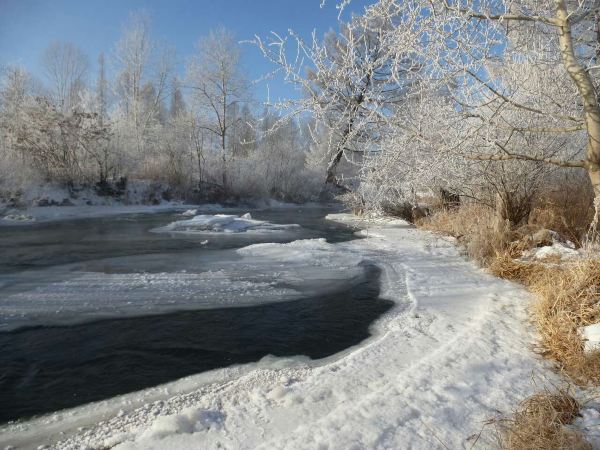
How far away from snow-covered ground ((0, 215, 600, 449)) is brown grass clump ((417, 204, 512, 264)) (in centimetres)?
275

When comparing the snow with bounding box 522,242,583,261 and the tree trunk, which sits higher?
the tree trunk

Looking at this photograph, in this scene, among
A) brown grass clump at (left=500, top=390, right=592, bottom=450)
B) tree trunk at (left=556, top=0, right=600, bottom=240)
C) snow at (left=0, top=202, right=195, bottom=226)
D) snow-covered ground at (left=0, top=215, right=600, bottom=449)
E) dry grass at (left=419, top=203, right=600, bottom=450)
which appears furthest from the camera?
snow at (left=0, top=202, right=195, bottom=226)

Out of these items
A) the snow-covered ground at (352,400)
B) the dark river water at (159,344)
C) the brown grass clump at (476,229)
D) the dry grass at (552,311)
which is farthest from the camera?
the brown grass clump at (476,229)

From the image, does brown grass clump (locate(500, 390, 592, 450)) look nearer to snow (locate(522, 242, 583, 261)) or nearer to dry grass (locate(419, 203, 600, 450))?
dry grass (locate(419, 203, 600, 450))

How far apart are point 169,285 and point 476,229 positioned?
5301 mm

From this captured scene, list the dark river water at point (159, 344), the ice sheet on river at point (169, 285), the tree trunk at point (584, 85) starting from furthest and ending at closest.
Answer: the ice sheet on river at point (169, 285)
the dark river water at point (159, 344)
the tree trunk at point (584, 85)

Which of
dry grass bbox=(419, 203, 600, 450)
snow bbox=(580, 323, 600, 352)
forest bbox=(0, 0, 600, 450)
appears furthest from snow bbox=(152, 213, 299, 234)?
snow bbox=(580, 323, 600, 352)

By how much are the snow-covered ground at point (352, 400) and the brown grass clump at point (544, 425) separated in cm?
9

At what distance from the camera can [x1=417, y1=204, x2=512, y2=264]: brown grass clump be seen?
6559 millimetres

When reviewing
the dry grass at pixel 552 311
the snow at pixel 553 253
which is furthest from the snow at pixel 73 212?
the snow at pixel 553 253

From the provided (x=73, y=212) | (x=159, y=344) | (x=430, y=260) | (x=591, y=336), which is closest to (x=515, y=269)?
(x=430, y=260)

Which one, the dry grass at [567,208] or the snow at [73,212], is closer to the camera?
the dry grass at [567,208]

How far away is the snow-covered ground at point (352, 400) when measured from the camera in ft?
7.08

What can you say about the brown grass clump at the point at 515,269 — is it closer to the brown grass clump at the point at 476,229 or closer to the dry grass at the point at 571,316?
the brown grass clump at the point at 476,229
